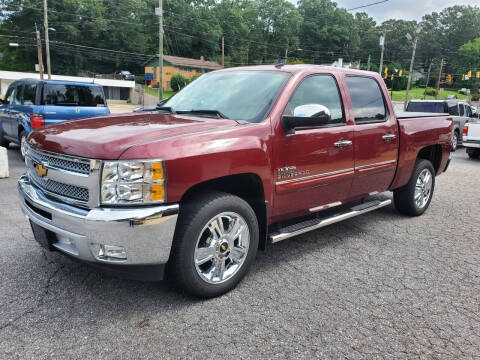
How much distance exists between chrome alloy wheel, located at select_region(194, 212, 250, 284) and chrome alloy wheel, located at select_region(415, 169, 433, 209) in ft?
11.0

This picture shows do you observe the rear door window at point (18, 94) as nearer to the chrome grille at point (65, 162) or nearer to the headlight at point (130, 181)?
the chrome grille at point (65, 162)

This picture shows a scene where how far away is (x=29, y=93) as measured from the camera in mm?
9062

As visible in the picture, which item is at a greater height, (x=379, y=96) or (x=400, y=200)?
(x=379, y=96)

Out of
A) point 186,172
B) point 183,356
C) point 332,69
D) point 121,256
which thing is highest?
point 332,69

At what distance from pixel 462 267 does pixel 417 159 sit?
6.71 feet

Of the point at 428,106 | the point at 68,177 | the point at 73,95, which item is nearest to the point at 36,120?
the point at 73,95

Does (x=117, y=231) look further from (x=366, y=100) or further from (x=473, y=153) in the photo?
(x=473, y=153)

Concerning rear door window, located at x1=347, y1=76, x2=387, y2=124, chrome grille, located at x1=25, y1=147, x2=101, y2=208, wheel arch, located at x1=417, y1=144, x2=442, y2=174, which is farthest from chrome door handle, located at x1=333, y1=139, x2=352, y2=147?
chrome grille, located at x1=25, y1=147, x2=101, y2=208

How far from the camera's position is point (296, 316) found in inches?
119

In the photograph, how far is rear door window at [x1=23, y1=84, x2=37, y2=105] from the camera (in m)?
8.89

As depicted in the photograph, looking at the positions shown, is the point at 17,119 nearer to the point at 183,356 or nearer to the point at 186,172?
the point at 186,172

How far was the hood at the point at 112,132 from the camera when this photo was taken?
280cm

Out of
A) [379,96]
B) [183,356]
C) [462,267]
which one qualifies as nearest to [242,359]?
[183,356]

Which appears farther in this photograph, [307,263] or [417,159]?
[417,159]
